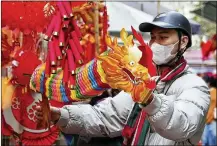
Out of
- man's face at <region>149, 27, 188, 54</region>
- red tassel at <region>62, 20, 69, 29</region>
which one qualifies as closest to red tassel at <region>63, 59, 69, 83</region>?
red tassel at <region>62, 20, 69, 29</region>

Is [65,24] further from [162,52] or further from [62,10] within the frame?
[162,52]

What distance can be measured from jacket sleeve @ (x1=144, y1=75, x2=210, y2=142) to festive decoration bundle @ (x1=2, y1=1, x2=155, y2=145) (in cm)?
12

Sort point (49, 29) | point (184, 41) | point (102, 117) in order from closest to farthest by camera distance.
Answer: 1. point (49, 29)
2. point (184, 41)
3. point (102, 117)

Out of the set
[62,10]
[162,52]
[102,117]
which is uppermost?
[62,10]

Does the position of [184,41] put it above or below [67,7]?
below

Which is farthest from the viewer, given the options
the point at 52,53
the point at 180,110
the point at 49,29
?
the point at 49,29

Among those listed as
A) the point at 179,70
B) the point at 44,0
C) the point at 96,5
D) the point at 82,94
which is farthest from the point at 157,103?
the point at 96,5

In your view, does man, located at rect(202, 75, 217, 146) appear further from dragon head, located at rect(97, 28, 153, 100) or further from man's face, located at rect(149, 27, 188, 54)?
dragon head, located at rect(97, 28, 153, 100)

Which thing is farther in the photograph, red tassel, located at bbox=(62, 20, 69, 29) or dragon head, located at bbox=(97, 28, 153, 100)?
red tassel, located at bbox=(62, 20, 69, 29)

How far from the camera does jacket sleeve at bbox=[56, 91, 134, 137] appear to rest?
274 cm

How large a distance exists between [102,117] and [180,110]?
751 mm

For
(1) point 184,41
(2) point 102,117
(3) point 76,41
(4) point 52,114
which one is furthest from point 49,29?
(1) point 184,41

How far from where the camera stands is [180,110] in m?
2.22

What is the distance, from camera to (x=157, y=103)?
2.02 meters
